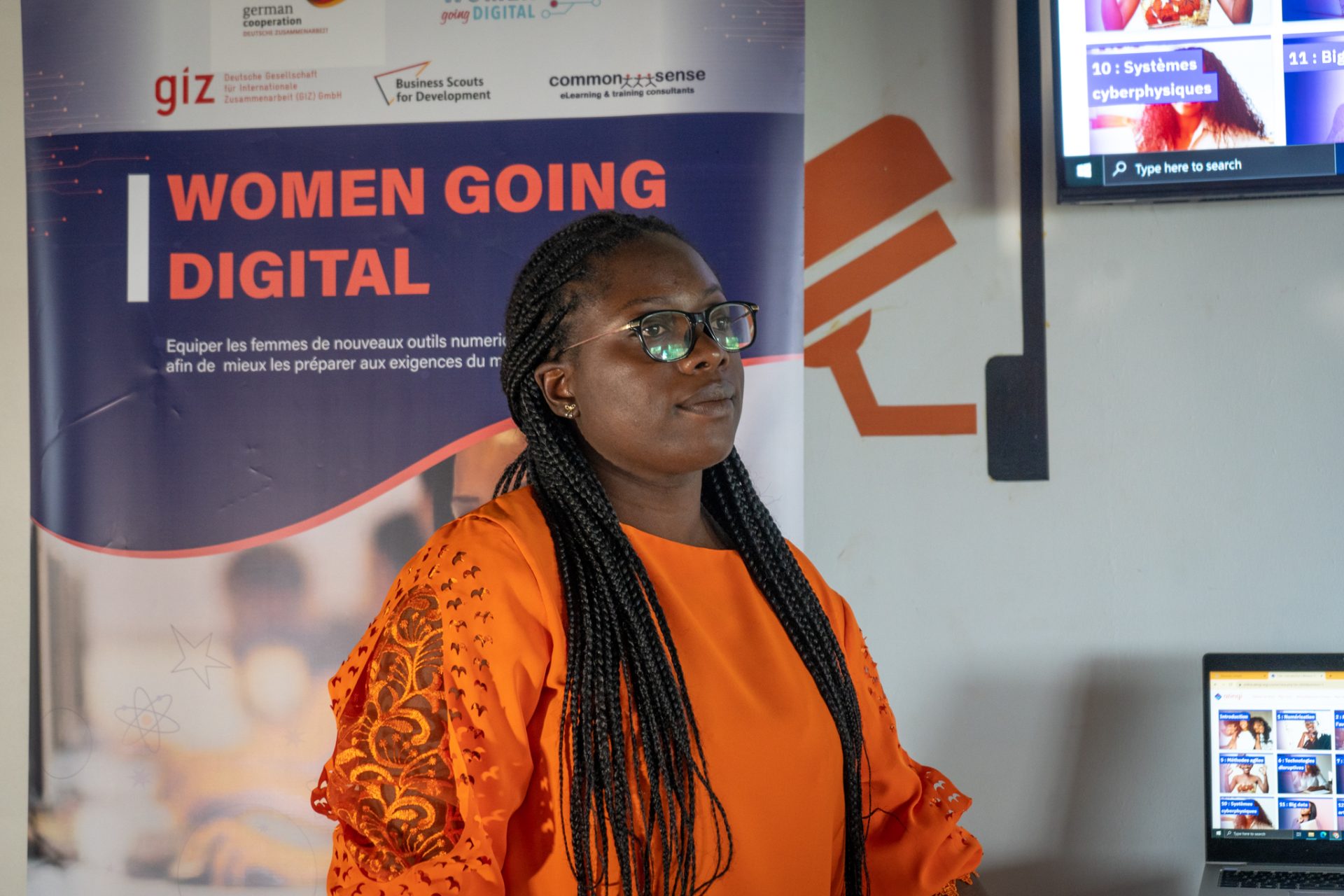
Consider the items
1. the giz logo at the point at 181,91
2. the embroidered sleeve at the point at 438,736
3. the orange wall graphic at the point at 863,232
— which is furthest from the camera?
the giz logo at the point at 181,91

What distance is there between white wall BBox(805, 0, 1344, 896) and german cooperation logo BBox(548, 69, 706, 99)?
0.26 metres

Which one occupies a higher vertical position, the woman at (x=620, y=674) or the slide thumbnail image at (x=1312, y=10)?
the slide thumbnail image at (x=1312, y=10)

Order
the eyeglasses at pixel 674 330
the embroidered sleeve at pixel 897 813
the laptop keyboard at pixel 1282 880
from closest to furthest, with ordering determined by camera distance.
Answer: the eyeglasses at pixel 674 330 → the embroidered sleeve at pixel 897 813 → the laptop keyboard at pixel 1282 880

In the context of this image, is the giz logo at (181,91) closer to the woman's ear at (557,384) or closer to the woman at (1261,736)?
the woman's ear at (557,384)

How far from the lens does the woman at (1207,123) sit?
6.93 feet

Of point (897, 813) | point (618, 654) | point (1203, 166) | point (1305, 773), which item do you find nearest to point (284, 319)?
point (618, 654)

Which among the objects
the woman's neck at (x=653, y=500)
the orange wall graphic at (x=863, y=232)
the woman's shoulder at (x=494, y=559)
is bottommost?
the woman's shoulder at (x=494, y=559)

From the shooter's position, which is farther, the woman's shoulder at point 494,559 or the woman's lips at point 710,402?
the woman's lips at point 710,402

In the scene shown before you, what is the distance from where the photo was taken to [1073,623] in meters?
2.25

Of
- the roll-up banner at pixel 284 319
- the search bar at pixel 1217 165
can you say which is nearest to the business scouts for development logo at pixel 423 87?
the roll-up banner at pixel 284 319

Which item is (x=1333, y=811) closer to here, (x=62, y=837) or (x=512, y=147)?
(x=512, y=147)

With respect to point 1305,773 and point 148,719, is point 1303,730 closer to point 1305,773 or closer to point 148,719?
point 1305,773

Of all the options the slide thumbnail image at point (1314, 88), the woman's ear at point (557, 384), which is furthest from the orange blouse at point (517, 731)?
the slide thumbnail image at point (1314, 88)

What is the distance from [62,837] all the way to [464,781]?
1.72 metres
